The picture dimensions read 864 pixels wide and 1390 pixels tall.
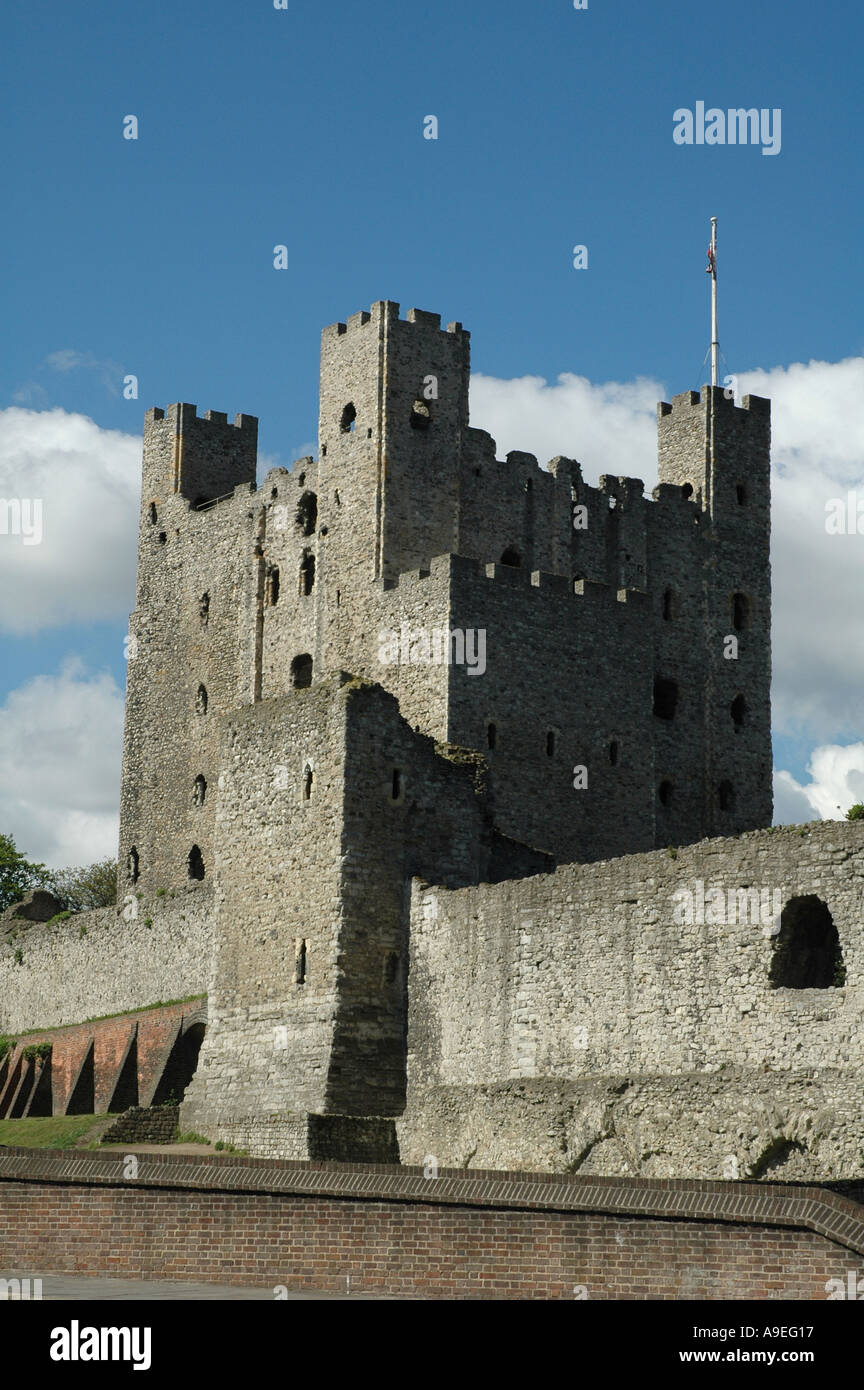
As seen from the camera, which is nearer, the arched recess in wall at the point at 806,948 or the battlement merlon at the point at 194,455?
the arched recess in wall at the point at 806,948

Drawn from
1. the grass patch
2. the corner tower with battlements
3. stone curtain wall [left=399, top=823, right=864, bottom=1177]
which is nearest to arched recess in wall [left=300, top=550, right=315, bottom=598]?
the corner tower with battlements

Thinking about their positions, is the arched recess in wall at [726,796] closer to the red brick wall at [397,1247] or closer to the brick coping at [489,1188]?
the brick coping at [489,1188]

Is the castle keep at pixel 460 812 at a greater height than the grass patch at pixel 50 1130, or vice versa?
the castle keep at pixel 460 812

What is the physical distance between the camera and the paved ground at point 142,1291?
2142 cm

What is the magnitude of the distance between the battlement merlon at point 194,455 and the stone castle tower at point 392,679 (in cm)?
10

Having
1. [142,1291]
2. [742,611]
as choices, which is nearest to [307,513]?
[742,611]

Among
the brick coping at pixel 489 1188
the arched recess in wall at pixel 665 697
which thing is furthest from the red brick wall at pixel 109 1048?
the brick coping at pixel 489 1188

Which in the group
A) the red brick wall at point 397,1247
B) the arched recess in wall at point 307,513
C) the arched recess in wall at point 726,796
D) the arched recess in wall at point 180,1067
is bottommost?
the red brick wall at point 397,1247

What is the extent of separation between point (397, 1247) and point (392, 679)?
26.8 meters

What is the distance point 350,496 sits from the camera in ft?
178

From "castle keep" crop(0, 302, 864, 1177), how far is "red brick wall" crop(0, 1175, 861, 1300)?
7075 mm

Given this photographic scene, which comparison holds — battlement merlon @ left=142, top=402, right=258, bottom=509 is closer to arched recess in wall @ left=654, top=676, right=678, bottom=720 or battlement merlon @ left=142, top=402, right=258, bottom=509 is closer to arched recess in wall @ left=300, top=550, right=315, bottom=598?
arched recess in wall @ left=300, top=550, right=315, bottom=598
